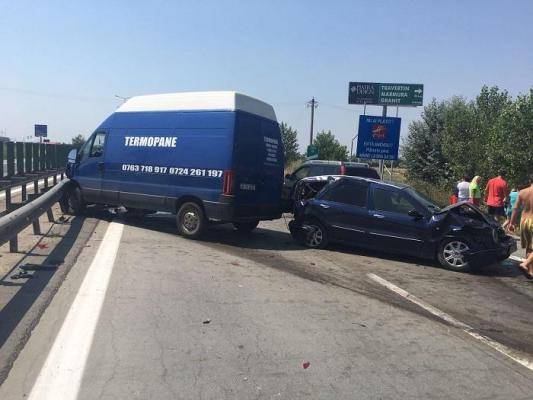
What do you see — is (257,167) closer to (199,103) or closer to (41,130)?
(199,103)

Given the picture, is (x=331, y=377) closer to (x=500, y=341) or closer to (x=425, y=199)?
(x=500, y=341)

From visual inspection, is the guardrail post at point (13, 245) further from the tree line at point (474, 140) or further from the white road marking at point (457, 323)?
the tree line at point (474, 140)

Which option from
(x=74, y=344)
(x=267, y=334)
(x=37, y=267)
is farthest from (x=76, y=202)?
(x=267, y=334)

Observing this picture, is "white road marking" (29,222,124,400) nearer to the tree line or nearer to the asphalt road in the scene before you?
the asphalt road

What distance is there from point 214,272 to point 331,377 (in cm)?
395

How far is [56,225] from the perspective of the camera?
11.9 metres

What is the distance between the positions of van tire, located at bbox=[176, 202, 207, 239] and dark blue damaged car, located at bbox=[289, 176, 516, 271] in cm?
185

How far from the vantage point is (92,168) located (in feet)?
42.9

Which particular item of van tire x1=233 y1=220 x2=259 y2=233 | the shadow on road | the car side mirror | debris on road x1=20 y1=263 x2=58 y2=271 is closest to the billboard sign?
van tire x1=233 y1=220 x2=259 y2=233

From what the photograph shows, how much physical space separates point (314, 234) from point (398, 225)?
5.73ft

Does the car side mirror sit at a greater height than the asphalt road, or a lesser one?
greater

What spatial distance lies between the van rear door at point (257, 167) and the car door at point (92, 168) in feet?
12.8

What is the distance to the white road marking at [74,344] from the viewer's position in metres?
3.96

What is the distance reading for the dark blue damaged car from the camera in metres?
9.37
